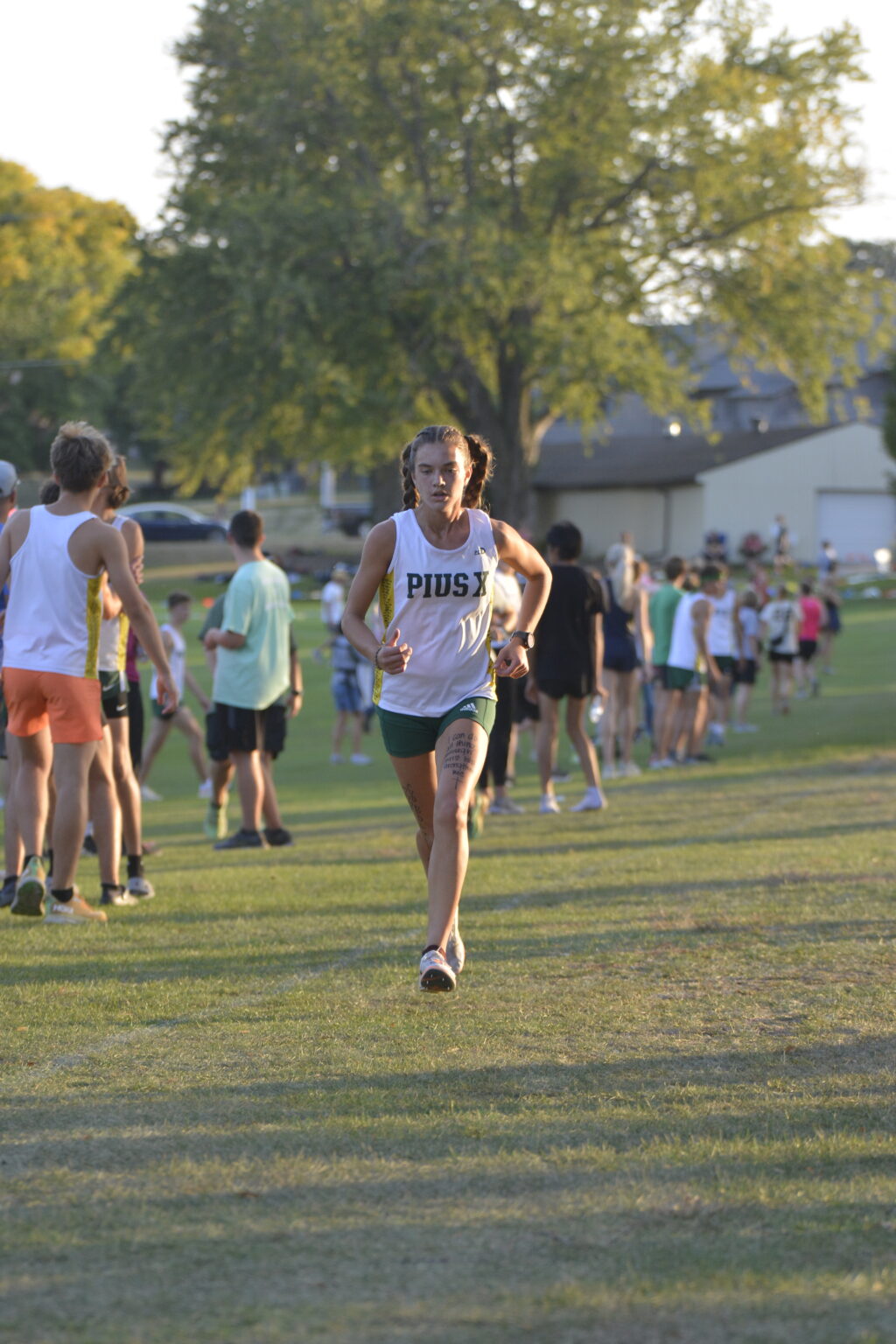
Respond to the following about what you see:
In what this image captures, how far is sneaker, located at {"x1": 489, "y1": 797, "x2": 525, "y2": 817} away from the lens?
43.3 ft

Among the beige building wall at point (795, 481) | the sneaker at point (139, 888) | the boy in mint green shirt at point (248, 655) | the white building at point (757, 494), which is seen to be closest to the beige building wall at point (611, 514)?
the white building at point (757, 494)

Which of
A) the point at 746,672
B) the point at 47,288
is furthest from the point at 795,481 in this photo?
the point at 746,672

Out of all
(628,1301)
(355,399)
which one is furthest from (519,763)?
(355,399)

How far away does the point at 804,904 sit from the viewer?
829 centimetres

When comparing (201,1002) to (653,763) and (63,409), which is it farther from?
(63,409)

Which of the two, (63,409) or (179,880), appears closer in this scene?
(179,880)

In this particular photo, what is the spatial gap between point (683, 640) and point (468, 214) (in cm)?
2141

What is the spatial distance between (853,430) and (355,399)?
35449 mm

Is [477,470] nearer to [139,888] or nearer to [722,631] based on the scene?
[139,888]

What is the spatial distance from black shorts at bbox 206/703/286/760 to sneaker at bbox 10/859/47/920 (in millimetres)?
3187

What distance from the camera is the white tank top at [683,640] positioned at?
17188 mm

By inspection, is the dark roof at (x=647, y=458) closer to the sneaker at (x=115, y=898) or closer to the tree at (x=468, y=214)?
the tree at (x=468, y=214)

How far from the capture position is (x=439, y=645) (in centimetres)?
616

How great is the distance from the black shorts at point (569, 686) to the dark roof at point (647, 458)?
50.3 m
